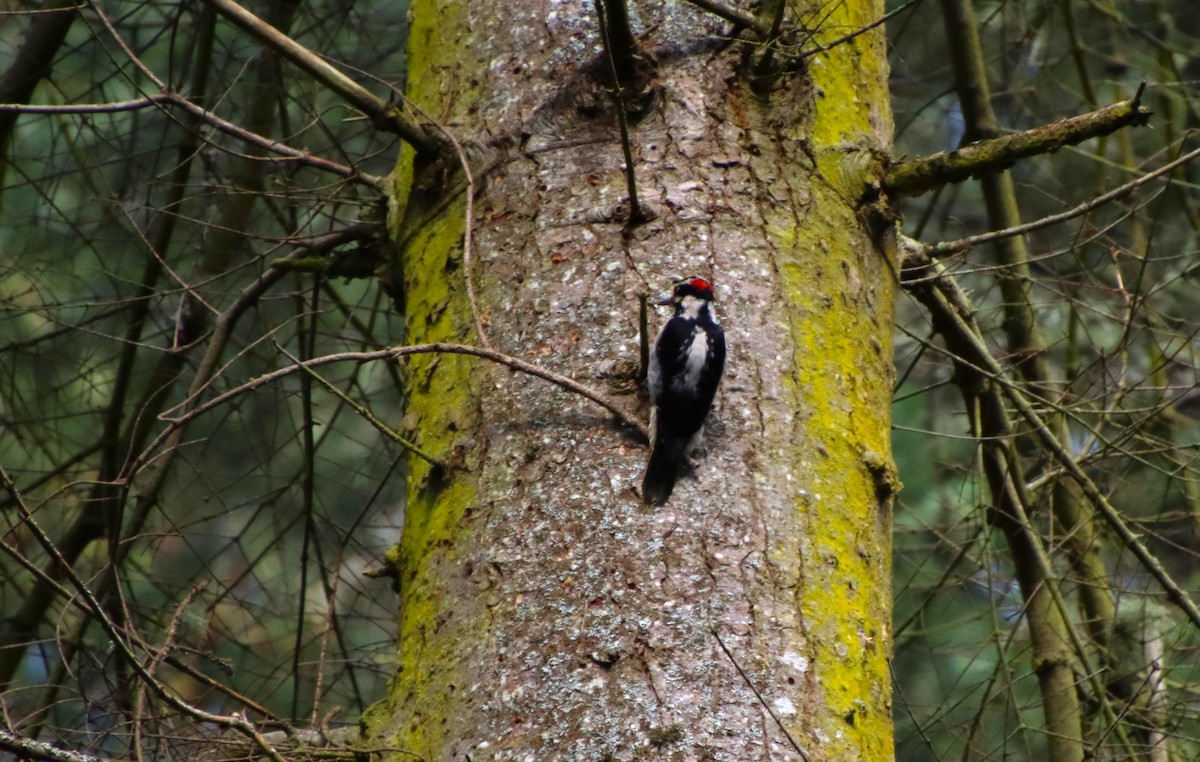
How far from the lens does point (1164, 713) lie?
3.45 m

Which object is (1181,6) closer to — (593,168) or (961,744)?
(961,744)

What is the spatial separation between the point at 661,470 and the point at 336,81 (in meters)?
0.97

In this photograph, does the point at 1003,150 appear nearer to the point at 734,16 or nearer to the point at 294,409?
the point at 734,16

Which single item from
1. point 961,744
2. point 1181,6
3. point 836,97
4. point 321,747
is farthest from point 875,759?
point 1181,6

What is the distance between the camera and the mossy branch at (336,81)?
2.29 m

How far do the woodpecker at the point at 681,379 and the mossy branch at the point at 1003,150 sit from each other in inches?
21.6

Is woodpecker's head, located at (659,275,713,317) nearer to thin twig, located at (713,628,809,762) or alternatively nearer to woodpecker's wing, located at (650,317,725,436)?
woodpecker's wing, located at (650,317,725,436)

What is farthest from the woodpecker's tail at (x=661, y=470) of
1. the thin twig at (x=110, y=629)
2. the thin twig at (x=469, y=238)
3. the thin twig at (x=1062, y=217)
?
the thin twig at (x=1062, y=217)

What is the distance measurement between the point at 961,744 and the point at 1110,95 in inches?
135

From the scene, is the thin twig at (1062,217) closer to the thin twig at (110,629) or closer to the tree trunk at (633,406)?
the tree trunk at (633,406)

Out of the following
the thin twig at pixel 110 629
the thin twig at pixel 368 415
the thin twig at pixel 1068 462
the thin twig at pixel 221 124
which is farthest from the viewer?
the thin twig at pixel 1068 462

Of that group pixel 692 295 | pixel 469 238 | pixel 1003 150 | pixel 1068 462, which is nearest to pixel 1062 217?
pixel 1003 150

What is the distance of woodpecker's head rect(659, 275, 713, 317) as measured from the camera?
2281 mm

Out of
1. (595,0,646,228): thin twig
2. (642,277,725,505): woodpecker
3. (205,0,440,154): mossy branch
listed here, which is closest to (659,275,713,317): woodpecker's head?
(642,277,725,505): woodpecker
